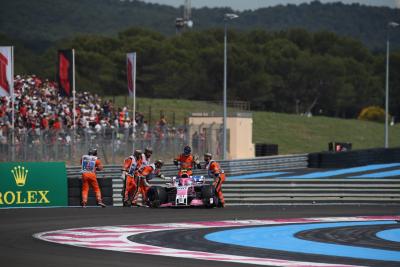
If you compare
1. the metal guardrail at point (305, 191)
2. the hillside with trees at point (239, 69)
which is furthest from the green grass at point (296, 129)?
the metal guardrail at point (305, 191)

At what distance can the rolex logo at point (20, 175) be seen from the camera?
25.8 metres

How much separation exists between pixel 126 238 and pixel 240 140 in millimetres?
37554

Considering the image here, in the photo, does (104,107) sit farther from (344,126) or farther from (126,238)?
(344,126)

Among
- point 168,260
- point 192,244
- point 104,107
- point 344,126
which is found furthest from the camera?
point 344,126

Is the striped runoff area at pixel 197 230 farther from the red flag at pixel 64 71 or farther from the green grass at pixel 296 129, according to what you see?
the green grass at pixel 296 129

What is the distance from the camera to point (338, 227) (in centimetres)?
2027

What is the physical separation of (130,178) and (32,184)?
2376 mm

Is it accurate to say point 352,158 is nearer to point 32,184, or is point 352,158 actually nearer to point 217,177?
point 217,177

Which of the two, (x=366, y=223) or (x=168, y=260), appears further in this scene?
(x=366, y=223)

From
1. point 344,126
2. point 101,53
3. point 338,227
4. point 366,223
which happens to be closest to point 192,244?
point 338,227

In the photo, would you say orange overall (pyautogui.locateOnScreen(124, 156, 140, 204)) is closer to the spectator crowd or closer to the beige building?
the spectator crowd

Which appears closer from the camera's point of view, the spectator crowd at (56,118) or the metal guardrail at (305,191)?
the metal guardrail at (305,191)

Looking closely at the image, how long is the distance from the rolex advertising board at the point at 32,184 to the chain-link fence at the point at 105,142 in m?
5.05

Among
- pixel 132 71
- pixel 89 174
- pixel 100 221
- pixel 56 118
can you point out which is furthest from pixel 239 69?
pixel 100 221
